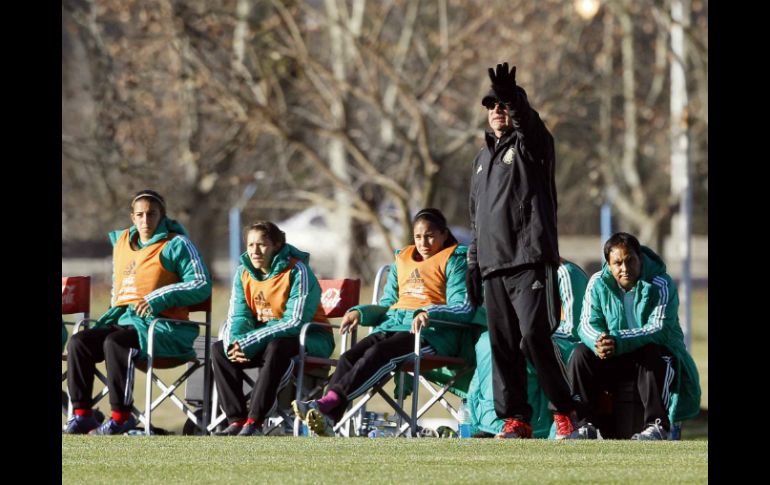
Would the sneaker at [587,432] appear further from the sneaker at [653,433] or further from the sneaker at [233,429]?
the sneaker at [233,429]

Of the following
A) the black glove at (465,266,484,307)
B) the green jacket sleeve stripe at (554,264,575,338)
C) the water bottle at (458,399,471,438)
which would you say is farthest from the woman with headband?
the green jacket sleeve stripe at (554,264,575,338)

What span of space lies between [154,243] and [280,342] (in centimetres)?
126

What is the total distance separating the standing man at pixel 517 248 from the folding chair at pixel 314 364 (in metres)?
1.94

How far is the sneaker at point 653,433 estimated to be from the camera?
981 cm

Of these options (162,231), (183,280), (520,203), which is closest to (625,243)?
(520,203)

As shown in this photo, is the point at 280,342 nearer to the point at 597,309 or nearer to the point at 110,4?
the point at 597,309

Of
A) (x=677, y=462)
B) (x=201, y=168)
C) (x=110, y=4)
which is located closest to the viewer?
(x=677, y=462)

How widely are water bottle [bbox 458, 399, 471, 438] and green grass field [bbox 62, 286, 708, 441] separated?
13.9ft

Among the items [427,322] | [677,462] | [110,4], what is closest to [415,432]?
[427,322]

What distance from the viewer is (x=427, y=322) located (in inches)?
411

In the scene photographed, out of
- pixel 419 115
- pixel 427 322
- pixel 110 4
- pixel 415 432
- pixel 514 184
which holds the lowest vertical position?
pixel 415 432

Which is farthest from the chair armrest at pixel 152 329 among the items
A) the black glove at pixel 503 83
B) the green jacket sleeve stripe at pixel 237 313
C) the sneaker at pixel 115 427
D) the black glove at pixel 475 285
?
the black glove at pixel 503 83

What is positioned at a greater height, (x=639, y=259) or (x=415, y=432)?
(x=639, y=259)

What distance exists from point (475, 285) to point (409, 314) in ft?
4.42
